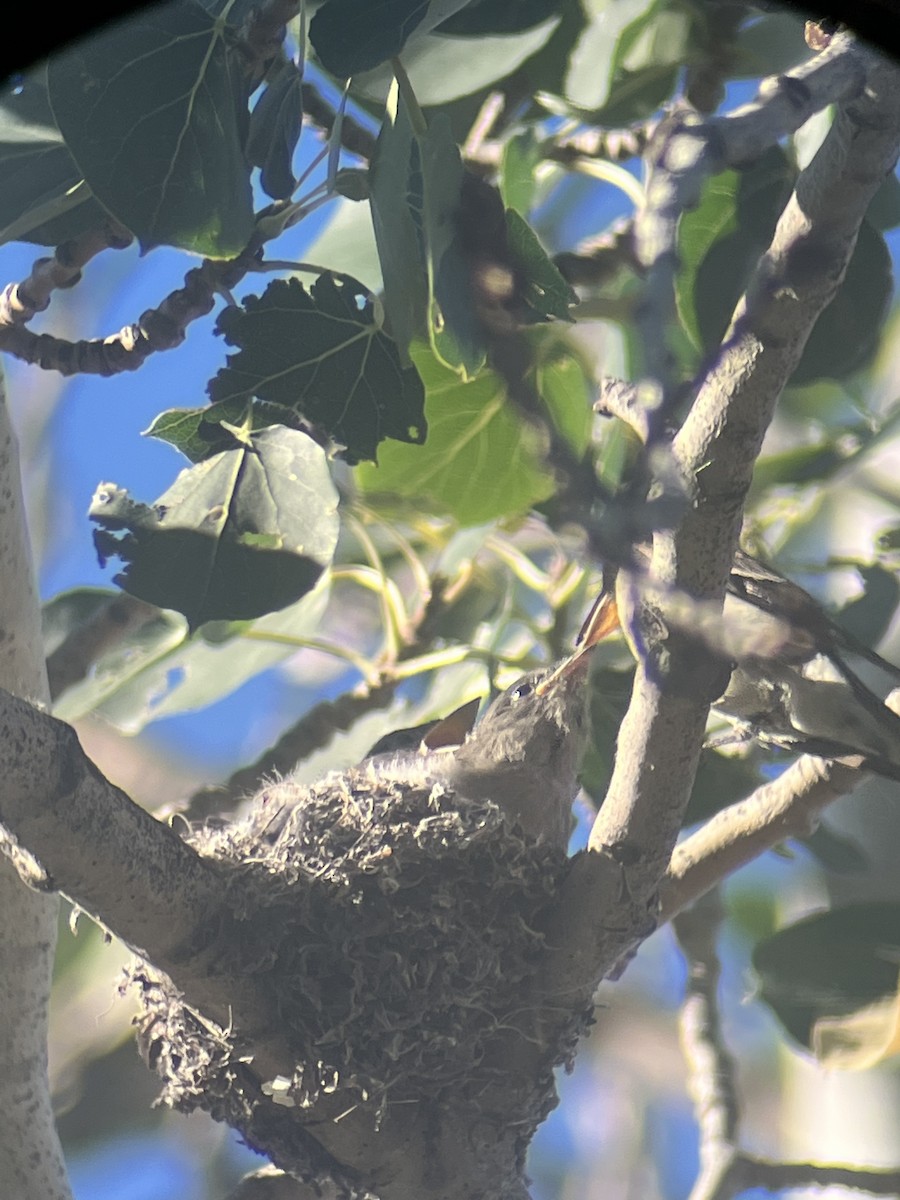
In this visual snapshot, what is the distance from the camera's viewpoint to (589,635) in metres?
1.74

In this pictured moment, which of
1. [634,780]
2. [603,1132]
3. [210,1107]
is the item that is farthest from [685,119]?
[603,1132]

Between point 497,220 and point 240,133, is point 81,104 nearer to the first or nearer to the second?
point 240,133

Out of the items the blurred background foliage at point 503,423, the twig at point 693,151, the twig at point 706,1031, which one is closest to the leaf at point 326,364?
the blurred background foliage at point 503,423

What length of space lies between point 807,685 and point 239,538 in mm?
645

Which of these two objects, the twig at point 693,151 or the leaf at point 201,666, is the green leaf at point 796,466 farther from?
the twig at point 693,151

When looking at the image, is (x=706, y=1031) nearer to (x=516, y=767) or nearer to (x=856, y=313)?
(x=516, y=767)

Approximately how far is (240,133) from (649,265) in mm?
751

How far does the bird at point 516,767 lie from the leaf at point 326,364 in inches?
24.8

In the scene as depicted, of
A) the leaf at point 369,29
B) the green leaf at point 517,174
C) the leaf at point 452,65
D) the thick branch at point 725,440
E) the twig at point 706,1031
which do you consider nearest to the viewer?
the thick branch at point 725,440

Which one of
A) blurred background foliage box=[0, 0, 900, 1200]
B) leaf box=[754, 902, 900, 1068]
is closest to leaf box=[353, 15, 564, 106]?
blurred background foliage box=[0, 0, 900, 1200]

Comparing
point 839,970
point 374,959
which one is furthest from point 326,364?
point 839,970

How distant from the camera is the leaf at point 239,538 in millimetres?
1384

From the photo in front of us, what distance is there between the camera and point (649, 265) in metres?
0.55

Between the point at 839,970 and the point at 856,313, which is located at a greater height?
the point at 856,313
